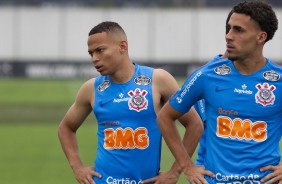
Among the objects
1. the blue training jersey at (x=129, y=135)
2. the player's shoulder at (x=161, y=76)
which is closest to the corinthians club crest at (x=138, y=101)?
the blue training jersey at (x=129, y=135)

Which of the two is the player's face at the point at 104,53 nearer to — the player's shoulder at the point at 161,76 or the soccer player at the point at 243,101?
the player's shoulder at the point at 161,76

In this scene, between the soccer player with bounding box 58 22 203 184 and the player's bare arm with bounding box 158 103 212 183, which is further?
the soccer player with bounding box 58 22 203 184

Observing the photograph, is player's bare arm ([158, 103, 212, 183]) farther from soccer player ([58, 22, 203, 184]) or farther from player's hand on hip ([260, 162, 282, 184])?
player's hand on hip ([260, 162, 282, 184])

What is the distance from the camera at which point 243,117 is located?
23.9ft

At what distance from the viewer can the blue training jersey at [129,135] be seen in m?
8.01

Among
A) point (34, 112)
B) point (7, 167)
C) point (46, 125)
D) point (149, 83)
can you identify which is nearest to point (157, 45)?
point (34, 112)

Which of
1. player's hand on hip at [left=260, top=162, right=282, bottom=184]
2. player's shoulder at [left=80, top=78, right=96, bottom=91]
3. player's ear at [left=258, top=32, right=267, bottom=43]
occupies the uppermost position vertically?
player's ear at [left=258, top=32, right=267, bottom=43]

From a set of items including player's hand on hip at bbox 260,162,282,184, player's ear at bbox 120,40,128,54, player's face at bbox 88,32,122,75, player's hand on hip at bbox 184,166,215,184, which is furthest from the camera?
player's ear at bbox 120,40,128,54

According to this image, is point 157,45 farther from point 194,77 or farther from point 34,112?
point 194,77

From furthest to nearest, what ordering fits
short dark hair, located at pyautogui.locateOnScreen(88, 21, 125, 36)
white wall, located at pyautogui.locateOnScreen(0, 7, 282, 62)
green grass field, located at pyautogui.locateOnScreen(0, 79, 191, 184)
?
white wall, located at pyautogui.locateOnScreen(0, 7, 282, 62) < green grass field, located at pyautogui.locateOnScreen(0, 79, 191, 184) < short dark hair, located at pyautogui.locateOnScreen(88, 21, 125, 36)

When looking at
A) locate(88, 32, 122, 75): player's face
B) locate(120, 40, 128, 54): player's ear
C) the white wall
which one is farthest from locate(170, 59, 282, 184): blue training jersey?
the white wall

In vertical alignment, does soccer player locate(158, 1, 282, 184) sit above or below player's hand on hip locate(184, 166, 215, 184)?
above

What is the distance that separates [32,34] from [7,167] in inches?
1672

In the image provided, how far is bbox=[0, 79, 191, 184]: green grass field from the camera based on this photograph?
1706cm
